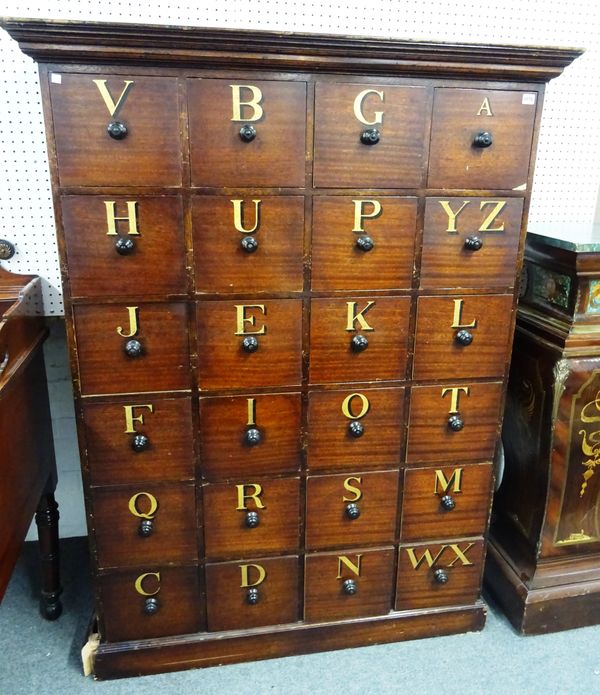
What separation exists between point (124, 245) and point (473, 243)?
88cm

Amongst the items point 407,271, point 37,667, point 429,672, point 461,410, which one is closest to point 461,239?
point 407,271

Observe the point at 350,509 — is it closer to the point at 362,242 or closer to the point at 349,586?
the point at 349,586

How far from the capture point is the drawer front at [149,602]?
1.74 m

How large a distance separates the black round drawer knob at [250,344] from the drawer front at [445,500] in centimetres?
60

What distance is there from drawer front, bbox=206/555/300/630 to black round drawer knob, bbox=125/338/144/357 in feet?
2.23

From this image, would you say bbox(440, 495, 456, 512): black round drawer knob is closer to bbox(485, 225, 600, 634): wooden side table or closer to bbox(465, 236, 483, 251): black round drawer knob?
bbox(485, 225, 600, 634): wooden side table

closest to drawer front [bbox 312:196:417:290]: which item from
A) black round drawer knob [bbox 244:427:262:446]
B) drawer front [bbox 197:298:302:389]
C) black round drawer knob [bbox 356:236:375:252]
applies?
black round drawer knob [bbox 356:236:375:252]

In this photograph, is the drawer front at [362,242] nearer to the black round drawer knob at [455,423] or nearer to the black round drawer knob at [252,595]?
the black round drawer knob at [455,423]

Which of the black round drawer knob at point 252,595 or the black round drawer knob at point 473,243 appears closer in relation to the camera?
the black round drawer knob at point 473,243

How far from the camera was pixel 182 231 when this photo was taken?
1.46 meters

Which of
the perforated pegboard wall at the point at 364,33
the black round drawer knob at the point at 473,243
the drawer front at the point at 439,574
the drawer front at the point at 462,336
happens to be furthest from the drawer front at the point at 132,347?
the drawer front at the point at 439,574

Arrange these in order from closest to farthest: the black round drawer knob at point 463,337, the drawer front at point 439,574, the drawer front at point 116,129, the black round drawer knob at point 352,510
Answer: the drawer front at point 116,129 → the black round drawer knob at point 463,337 → the black round drawer knob at point 352,510 → the drawer front at point 439,574

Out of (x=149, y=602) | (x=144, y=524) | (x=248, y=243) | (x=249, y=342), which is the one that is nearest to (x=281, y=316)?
(x=249, y=342)

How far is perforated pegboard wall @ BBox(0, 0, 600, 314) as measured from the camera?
1.81 metres
